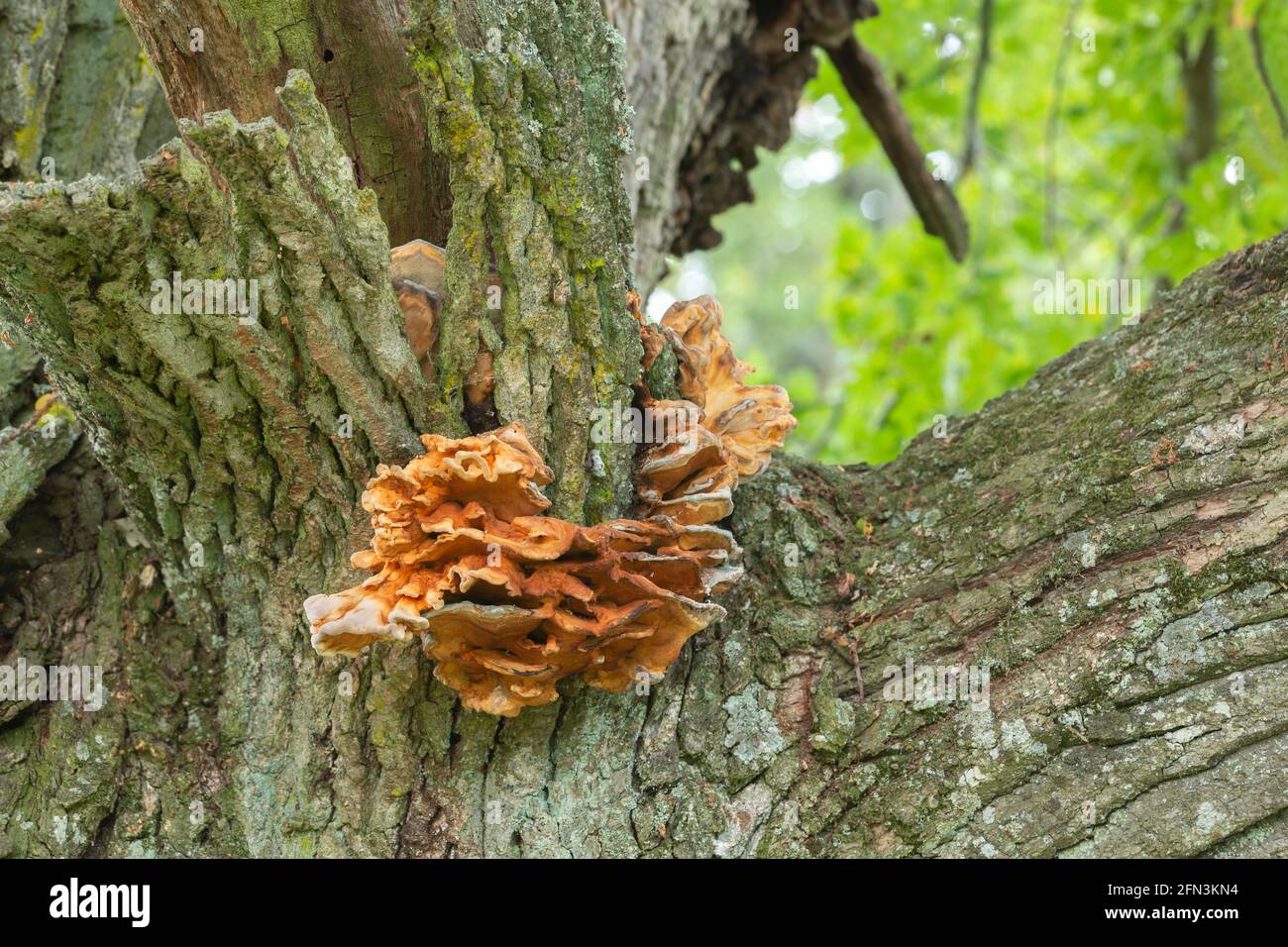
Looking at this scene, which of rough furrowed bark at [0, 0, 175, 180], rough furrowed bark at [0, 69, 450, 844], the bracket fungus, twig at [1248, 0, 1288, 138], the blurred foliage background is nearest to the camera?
rough furrowed bark at [0, 69, 450, 844]

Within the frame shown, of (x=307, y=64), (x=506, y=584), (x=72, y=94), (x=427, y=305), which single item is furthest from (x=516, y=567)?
→ (x=72, y=94)

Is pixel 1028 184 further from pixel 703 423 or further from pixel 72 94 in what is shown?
pixel 72 94

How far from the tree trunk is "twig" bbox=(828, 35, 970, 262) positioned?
2397 millimetres

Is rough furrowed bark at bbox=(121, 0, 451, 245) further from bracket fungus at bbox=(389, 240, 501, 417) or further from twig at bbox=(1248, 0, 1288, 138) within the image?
twig at bbox=(1248, 0, 1288, 138)

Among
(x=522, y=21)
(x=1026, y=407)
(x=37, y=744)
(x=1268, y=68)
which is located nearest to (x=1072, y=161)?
(x=1268, y=68)

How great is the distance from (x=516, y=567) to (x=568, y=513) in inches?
12.6

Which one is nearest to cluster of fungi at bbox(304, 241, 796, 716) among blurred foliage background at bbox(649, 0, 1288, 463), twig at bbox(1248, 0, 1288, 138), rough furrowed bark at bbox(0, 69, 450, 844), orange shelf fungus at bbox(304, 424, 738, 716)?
orange shelf fungus at bbox(304, 424, 738, 716)

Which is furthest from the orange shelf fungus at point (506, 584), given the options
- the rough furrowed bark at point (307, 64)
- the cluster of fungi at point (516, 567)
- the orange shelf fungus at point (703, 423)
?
the rough furrowed bark at point (307, 64)

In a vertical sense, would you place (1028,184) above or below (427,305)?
above

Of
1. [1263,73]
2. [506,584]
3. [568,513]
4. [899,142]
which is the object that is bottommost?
[506,584]

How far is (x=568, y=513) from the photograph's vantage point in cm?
237

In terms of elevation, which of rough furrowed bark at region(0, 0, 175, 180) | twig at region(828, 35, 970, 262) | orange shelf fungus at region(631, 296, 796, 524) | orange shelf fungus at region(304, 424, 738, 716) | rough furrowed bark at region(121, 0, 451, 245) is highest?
twig at region(828, 35, 970, 262)

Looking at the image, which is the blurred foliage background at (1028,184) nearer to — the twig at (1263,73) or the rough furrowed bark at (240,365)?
the twig at (1263,73)

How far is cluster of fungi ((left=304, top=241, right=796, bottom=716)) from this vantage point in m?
2.03
